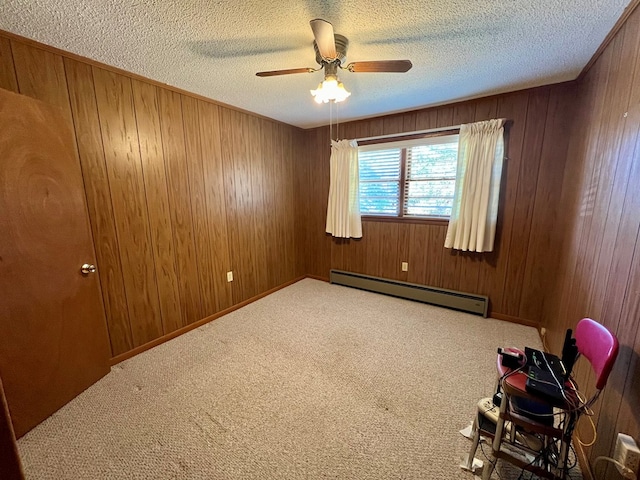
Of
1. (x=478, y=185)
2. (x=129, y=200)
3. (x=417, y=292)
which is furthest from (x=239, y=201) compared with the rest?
(x=478, y=185)

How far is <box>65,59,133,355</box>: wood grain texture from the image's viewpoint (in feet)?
6.27

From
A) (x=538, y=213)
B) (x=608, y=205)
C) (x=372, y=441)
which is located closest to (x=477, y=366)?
(x=372, y=441)

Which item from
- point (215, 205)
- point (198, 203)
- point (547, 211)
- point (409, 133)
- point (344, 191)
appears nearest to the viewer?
point (547, 211)

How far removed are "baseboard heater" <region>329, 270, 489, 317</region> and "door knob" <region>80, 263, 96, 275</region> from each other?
282 cm

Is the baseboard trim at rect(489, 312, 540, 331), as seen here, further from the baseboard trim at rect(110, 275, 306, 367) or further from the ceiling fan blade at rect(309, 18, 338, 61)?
the ceiling fan blade at rect(309, 18, 338, 61)

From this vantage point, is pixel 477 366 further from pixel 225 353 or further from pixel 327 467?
pixel 225 353

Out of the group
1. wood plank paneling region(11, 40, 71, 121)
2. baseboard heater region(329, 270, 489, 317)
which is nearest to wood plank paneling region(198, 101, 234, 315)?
wood plank paneling region(11, 40, 71, 121)

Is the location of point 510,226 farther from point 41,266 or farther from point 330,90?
point 41,266

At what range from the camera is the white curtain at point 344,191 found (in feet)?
11.9

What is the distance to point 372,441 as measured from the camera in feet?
4.96

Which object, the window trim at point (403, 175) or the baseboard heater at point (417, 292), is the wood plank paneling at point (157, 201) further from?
the window trim at point (403, 175)

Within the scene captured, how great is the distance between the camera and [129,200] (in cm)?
223

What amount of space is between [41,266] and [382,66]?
2.41 m

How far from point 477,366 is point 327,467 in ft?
4.68
